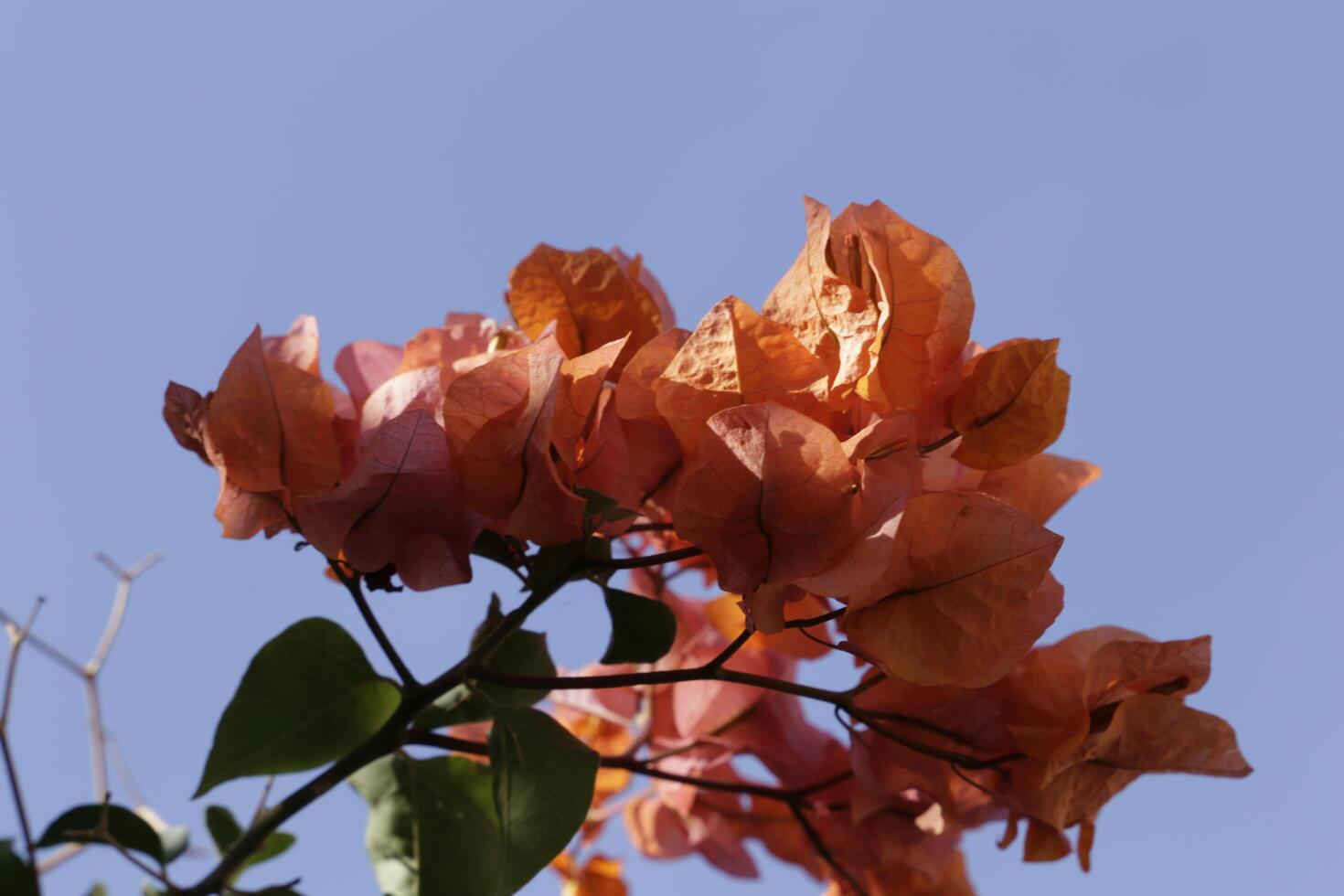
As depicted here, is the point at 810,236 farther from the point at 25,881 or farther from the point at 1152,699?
the point at 25,881

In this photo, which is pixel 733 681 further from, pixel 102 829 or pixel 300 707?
pixel 102 829

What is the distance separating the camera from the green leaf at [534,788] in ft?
2.03

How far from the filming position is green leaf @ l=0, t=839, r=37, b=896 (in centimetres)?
64

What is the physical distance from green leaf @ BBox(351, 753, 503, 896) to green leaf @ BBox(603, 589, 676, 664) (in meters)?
0.15

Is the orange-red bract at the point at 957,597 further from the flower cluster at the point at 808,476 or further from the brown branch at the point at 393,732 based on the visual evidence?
the brown branch at the point at 393,732

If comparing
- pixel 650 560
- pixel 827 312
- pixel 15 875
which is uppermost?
pixel 827 312

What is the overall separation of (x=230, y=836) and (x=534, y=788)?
0.95 feet

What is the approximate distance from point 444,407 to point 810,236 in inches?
7.9

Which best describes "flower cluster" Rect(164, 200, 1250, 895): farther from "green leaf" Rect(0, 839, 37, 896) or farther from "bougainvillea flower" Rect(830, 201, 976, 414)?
"green leaf" Rect(0, 839, 37, 896)

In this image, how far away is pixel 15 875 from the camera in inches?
25.3

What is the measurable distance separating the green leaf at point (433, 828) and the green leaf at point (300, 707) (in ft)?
0.28

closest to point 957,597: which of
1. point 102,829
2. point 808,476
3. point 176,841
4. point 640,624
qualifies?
point 808,476

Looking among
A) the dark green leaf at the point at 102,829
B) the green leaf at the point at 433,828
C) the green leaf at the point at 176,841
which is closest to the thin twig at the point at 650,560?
the green leaf at the point at 433,828

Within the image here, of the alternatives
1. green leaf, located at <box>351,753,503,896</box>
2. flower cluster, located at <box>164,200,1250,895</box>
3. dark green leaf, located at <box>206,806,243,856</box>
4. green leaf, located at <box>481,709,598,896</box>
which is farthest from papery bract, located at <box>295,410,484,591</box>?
dark green leaf, located at <box>206,806,243,856</box>
